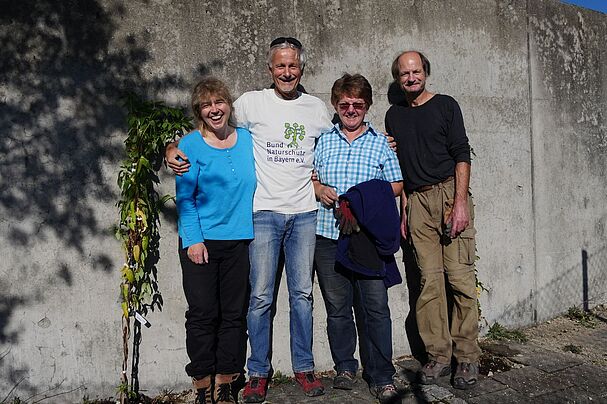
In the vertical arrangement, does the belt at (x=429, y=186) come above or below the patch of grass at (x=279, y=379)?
above

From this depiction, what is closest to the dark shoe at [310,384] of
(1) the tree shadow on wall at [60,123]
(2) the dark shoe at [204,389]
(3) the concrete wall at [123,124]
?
(3) the concrete wall at [123,124]

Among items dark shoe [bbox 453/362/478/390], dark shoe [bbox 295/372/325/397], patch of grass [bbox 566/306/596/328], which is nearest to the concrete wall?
dark shoe [bbox 295/372/325/397]

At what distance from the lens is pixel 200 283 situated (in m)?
3.40

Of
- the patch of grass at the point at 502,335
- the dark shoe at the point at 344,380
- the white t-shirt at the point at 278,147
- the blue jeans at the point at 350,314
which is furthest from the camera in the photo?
the patch of grass at the point at 502,335

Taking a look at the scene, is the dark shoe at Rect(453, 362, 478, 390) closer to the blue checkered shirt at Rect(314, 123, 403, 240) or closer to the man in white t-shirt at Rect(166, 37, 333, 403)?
the man in white t-shirt at Rect(166, 37, 333, 403)

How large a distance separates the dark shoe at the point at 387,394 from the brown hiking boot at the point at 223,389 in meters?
0.92

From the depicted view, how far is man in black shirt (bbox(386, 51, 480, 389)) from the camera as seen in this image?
3.87 meters

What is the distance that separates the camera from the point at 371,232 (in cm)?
361

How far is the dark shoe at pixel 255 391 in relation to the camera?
3607mm

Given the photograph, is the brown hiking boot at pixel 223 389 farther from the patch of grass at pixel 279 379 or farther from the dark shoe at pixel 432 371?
the dark shoe at pixel 432 371

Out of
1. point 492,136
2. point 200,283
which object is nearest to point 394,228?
point 200,283

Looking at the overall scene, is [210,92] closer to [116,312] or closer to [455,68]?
[116,312]

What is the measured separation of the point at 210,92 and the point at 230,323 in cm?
141

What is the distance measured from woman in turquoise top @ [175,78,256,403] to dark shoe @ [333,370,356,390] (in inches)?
27.7
